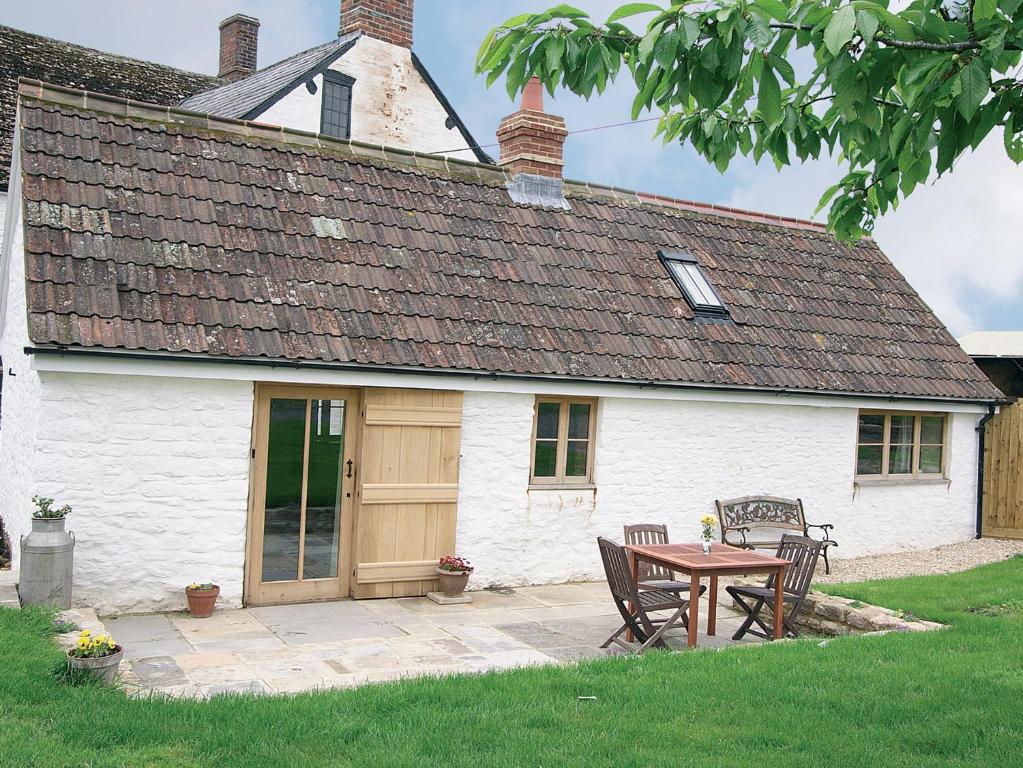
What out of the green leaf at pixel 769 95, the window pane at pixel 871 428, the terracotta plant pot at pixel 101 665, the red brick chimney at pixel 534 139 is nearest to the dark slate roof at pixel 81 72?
the red brick chimney at pixel 534 139

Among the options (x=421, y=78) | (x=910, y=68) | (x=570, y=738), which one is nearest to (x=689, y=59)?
(x=910, y=68)

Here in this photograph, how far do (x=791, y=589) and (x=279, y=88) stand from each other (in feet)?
54.0

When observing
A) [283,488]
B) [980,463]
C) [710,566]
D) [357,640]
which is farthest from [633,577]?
[980,463]

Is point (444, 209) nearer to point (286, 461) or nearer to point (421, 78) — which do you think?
point (286, 461)

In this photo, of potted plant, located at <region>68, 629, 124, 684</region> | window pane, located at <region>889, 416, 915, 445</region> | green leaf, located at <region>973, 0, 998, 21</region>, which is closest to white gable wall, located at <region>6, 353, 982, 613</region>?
window pane, located at <region>889, 416, 915, 445</region>

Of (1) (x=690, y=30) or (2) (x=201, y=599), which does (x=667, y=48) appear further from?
(2) (x=201, y=599)

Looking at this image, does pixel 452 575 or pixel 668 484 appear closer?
pixel 452 575

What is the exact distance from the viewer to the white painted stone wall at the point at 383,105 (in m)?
22.0

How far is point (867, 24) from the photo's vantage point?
3867 millimetres

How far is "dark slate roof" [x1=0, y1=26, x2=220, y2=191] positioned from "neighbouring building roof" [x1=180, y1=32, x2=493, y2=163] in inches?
37.4

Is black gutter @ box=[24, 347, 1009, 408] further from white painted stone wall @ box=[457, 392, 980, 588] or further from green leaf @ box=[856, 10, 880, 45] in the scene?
green leaf @ box=[856, 10, 880, 45]

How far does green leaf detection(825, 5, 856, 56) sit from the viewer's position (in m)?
3.80

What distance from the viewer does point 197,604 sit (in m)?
9.51

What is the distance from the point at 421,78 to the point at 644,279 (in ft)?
40.7
